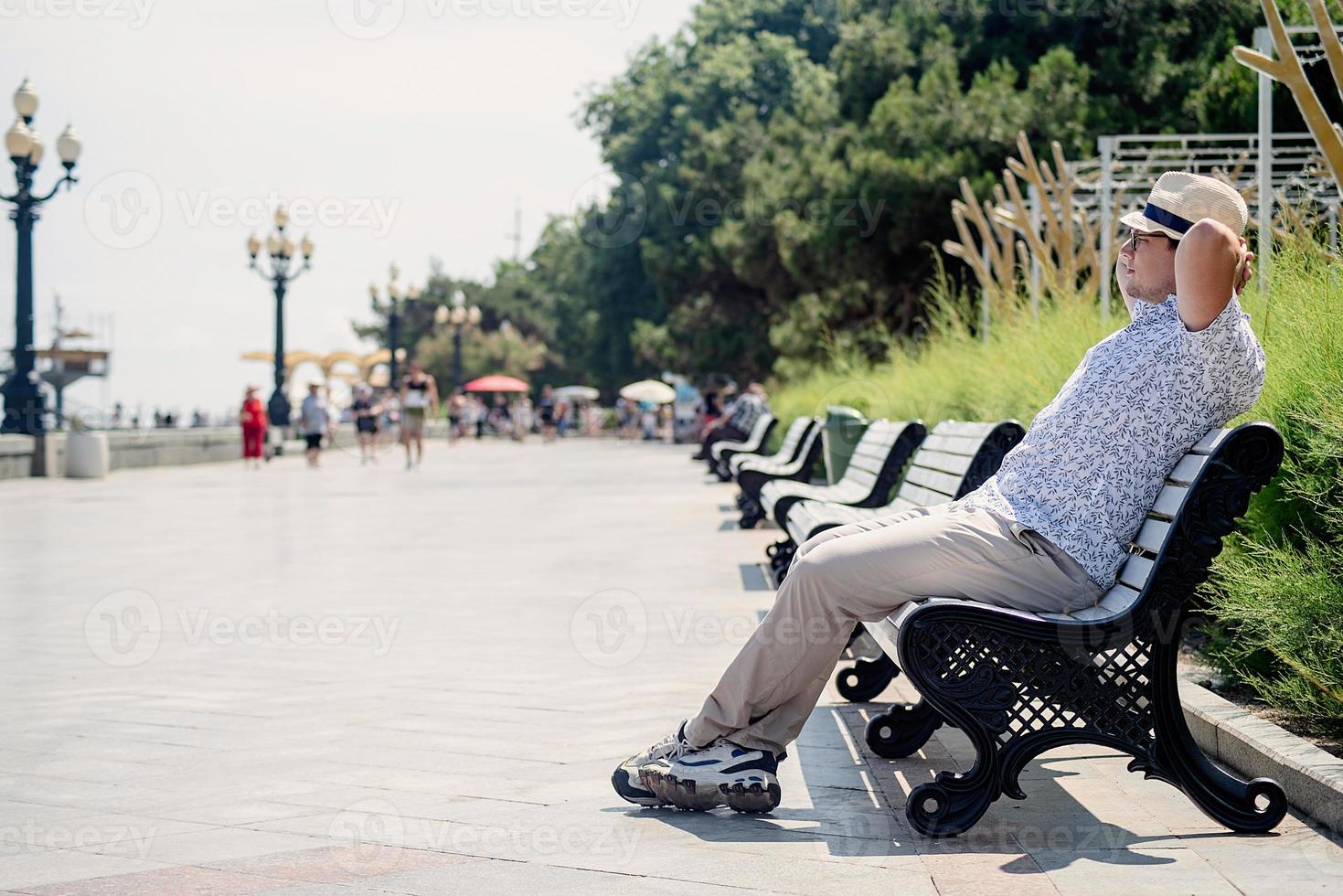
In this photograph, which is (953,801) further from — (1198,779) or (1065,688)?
(1198,779)

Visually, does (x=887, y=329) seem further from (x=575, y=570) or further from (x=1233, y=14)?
(x=575, y=570)

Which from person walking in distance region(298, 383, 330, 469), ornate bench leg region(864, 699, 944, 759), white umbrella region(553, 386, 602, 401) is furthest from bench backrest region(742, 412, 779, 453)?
white umbrella region(553, 386, 602, 401)

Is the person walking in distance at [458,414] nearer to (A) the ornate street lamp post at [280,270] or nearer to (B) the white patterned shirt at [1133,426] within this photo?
(A) the ornate street lamp post at [280,270]

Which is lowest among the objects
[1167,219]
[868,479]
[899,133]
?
[868,479]

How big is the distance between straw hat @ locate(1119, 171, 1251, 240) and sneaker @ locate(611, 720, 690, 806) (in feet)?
6.13

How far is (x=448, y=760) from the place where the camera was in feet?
16.1

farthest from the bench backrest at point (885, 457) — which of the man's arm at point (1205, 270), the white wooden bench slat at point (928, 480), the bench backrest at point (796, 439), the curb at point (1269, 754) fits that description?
the man's arm at point (1205, 270)

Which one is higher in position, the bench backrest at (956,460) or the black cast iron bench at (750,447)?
the bench backrest at (956,460)

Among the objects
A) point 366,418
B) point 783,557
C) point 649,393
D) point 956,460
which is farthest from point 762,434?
point 649,393

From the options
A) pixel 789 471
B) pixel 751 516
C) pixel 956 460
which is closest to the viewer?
pixel 956 460

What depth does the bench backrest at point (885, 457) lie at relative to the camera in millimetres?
7531

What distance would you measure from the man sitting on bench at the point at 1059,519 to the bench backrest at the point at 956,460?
4.43 ft

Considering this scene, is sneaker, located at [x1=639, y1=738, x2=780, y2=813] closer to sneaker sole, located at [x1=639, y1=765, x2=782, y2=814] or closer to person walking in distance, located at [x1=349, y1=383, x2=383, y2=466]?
sneaker sole, located at [x1=639, y1=765, x2=782, y2=814]

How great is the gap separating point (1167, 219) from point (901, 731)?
182 centimetres
